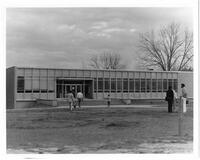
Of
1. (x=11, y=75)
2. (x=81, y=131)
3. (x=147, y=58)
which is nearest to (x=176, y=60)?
(x=147, y=58)

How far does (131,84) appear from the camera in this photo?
4278 cm

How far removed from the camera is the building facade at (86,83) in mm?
37250

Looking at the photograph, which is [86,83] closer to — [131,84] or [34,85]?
[131,84]

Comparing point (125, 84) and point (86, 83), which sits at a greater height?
point (86, 83)

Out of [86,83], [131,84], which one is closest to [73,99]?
[86,83]

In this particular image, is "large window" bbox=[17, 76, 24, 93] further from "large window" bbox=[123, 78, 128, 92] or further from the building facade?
"large window" bbox=[123, 78, 128, 92]

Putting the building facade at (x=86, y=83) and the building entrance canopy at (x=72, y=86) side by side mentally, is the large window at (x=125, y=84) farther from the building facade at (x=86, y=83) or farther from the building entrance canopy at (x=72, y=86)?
the building entrance canopy at (x=72, y=86)

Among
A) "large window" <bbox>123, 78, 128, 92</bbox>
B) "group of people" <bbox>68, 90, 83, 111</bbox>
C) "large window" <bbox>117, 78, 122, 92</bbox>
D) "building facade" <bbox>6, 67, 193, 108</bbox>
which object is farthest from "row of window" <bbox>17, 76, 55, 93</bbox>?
"group of people" <bbox>68, 90, 83, 111</bbox>

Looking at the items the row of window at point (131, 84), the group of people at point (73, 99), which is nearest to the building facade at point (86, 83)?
the row of window at point (131, 84)

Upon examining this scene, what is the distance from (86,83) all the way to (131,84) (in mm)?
5238
